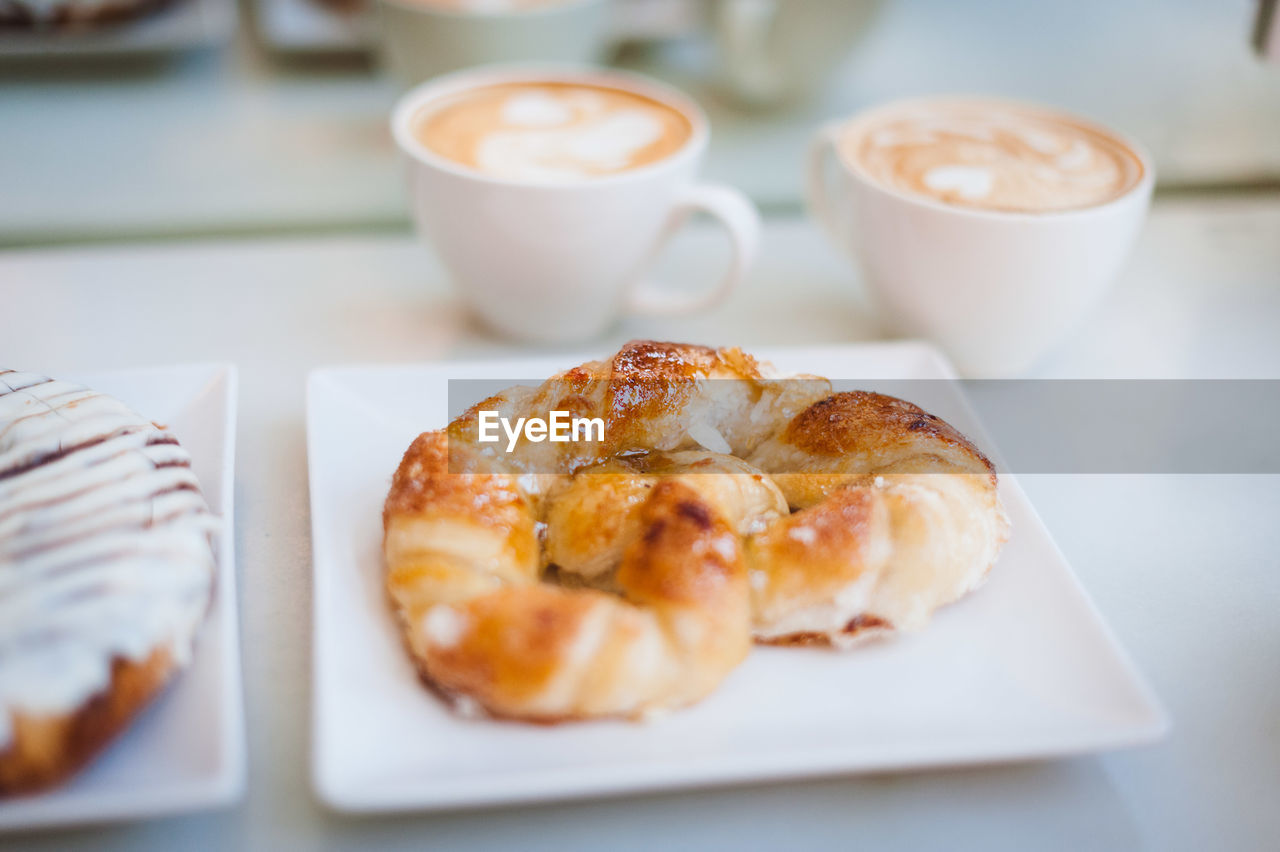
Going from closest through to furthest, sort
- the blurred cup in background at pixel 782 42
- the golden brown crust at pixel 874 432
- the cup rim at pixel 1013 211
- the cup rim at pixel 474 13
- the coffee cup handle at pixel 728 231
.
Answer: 1. the golden brown crust at pixel 874 432
2. the cup rim at pixel 1013 211
3. the coffee cup handle at pixel 728 231
4. the cup rim at pixel 474 13
5. the blurred cup in background at pixel 782 42

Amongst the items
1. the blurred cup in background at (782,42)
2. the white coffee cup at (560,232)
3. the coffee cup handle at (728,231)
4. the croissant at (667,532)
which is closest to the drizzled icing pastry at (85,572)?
the croissant at (667,532)

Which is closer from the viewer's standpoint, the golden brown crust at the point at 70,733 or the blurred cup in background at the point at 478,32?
the golden brown crust at the point at 70,733

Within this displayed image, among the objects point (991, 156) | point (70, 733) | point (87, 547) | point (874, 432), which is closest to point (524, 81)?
point (991, 156)

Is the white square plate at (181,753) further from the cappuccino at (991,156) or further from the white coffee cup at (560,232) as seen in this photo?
the cappuccino at (991,156)

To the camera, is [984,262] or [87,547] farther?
[984,262]

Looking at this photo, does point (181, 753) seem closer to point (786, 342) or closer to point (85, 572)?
point (85, 572)

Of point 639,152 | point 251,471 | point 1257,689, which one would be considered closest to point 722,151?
point 639,152

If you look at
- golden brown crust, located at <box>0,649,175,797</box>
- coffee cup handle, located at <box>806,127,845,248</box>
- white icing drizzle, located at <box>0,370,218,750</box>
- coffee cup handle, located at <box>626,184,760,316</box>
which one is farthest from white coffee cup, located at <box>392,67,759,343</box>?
golden brown crust, located at <box>0,649,175,797</box>
